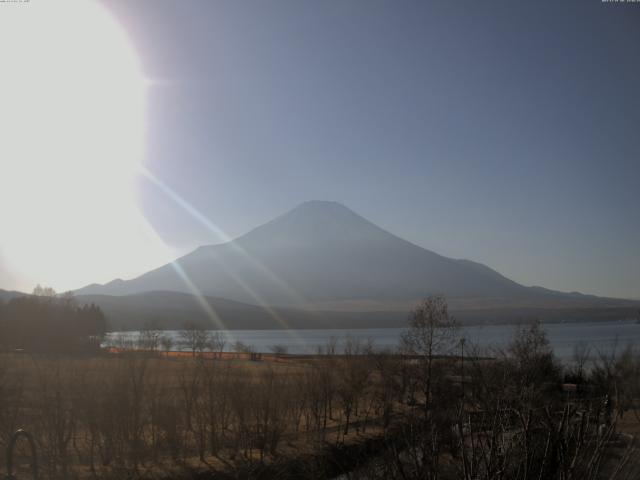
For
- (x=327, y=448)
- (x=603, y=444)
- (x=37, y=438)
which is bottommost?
(x=327, y=448)

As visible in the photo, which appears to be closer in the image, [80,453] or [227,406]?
[80,453]

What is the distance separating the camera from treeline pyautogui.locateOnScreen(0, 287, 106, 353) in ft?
152

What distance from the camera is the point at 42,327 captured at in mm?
50188

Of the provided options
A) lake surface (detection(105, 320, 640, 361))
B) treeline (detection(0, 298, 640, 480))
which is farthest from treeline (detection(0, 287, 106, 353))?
treeline (detection(0, 298, 640, 480))

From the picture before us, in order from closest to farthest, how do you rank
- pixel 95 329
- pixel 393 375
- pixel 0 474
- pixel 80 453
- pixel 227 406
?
pixel 0 474 < pixel 80 453 < pixel 227 406 < pixel 393 375 < pixel 95 329

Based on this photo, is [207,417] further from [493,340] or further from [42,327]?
[493,340]

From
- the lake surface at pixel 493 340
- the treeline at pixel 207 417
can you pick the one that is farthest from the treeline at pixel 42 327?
the treeline at pixel 207 417

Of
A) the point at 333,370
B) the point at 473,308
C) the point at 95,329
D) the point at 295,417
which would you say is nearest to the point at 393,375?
the point at 333,370

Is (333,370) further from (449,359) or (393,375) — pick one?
(449,359)

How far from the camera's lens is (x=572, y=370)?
38.5 m

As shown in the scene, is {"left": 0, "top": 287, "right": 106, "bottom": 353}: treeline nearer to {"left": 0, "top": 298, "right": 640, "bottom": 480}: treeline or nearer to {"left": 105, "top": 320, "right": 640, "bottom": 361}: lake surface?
{"left": 105, "top": 320, "right": 640, "bottom": 361}: lake surface

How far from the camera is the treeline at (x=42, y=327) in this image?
4619 cm

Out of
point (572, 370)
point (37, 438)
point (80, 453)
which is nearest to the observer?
point (37, 438)

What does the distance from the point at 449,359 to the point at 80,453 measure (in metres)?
22.8
